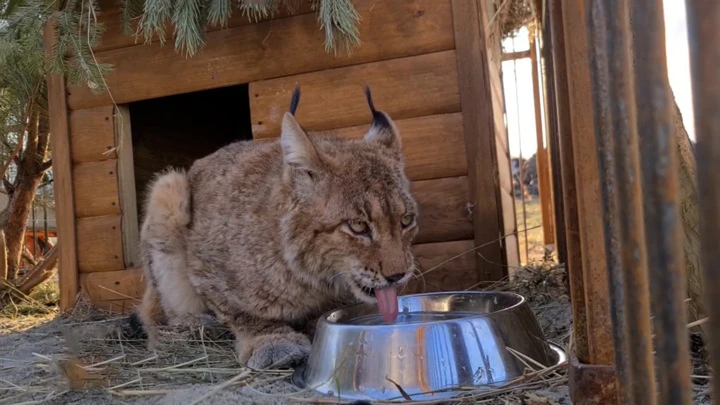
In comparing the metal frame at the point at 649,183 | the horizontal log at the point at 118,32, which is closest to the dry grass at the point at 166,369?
the metal frame at the point at 649,183

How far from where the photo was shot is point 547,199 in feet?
22.4

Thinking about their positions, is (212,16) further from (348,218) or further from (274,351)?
(274,351)

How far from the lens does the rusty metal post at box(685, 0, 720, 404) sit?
1.91 feet

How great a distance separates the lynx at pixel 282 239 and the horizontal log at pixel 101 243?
71 centimetres

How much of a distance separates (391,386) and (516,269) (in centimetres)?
215

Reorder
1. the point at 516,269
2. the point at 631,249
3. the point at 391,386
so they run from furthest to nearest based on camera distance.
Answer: the point at 516,269 < the point at 391,386 < the point at 631,249

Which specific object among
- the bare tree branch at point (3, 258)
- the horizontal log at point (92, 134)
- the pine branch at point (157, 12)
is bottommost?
the bare tree branch at point (3, 258)

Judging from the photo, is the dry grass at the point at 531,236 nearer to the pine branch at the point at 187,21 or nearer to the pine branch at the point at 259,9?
the pine branch at the point at 259,9

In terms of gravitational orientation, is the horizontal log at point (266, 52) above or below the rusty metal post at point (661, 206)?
above

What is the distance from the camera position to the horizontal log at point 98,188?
4.06 meters

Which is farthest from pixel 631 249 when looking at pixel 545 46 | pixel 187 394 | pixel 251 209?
pixel 545 46

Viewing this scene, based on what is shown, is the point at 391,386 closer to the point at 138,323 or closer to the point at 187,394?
the point at 187,394

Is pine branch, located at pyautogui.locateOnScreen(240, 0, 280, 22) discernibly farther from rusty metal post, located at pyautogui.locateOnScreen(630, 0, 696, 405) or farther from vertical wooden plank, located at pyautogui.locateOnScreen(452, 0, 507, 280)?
rusty metal post, located at pyautogui.locateOnScreen(630, 0, 696, 405)

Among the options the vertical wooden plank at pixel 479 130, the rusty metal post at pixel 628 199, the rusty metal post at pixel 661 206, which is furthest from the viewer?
the vertical wooden plank at pixel 479 130
